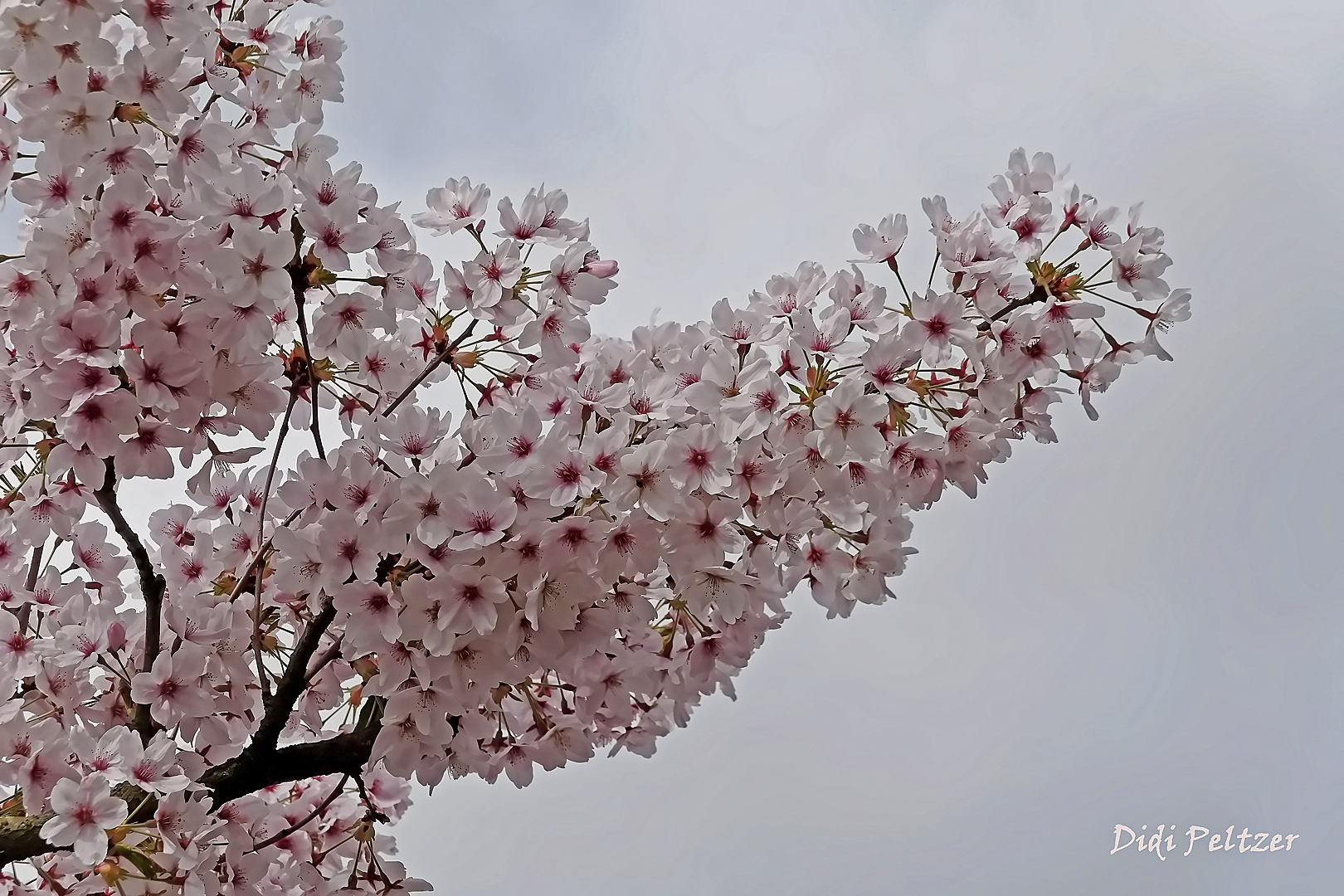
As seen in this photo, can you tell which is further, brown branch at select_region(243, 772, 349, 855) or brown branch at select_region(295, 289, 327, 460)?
brown branch at select_region(243, 772, 349, 855)

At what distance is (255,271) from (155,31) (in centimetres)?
35

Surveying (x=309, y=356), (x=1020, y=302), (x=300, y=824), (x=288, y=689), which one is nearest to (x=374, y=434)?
(x=309, y=356)

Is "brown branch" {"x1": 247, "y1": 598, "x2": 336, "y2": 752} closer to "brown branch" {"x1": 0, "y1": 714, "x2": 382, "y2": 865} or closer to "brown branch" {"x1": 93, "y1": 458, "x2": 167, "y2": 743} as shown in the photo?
"brown branch" {"x1": 0, "y1": 714, "x2": 382, "y2": 865}

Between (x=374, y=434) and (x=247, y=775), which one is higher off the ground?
(x=374, y=434)

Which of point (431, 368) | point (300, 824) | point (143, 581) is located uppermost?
point (431, 368)

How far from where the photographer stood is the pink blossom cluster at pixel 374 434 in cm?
147

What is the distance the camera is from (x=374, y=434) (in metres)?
1.52

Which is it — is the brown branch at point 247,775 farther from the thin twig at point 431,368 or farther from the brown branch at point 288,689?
the thin twig at point 431,368

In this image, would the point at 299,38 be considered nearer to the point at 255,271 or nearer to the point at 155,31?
the point at 155,31

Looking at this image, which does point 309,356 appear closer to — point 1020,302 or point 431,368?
point 431,368

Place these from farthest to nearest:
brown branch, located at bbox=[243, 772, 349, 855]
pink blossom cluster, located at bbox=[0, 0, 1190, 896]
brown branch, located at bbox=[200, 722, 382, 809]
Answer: brown branch, located at bbox=[243, 772, 349, 855]
brown branch, located at bbox=[200, 722, 382, 809]
pink blossom cluster, located at bbox=[0, 0, 1190, 896]

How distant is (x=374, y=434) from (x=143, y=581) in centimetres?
58

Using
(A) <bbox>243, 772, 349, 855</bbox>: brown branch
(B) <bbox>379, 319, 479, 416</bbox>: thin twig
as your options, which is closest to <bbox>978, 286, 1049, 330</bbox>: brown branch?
(B) <bbox>379, 319, 479, 416</bbox>: thin twig

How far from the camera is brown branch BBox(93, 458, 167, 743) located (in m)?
1.71
